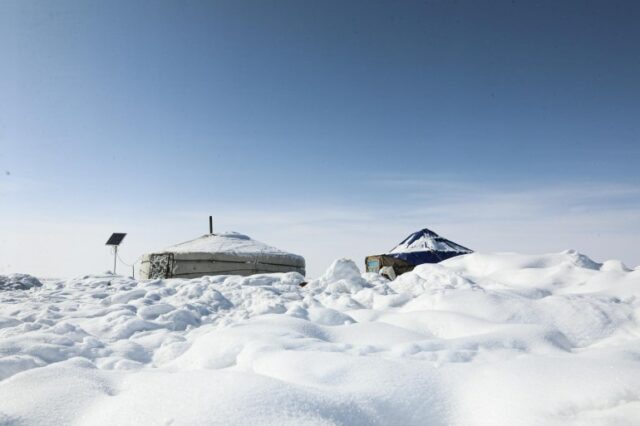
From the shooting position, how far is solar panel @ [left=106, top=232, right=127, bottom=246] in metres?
11.3

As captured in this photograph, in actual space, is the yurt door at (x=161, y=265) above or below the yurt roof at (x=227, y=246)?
below

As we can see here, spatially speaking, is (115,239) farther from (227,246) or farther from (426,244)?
(426,244)

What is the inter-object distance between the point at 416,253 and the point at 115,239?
8.28 metres

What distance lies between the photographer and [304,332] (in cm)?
205

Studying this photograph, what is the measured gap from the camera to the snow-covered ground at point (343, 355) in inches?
44.8

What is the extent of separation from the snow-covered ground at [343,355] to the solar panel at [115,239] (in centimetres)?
832

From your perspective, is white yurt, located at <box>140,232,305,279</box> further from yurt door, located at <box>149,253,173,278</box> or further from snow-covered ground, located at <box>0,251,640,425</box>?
snow-covered ground, located at <box>0,251,640,425</box>

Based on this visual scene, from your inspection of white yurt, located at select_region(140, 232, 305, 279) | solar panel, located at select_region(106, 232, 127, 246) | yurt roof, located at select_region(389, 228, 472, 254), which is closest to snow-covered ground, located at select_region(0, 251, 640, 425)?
white yurt, located at select_region(140, 232, 305, 279)

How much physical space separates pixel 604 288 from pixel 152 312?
3354 millimetres

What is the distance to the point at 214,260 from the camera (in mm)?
9617

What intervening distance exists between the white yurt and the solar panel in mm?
1337

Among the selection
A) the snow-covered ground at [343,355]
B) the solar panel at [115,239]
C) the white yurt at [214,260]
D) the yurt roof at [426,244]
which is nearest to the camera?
the snow-covered ground at [343,355]

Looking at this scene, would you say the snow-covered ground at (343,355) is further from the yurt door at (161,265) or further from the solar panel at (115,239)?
the solar panel at (115,239)

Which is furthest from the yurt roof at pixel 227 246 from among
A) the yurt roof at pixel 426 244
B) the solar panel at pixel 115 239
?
the yurt roof at pixel 426 244
